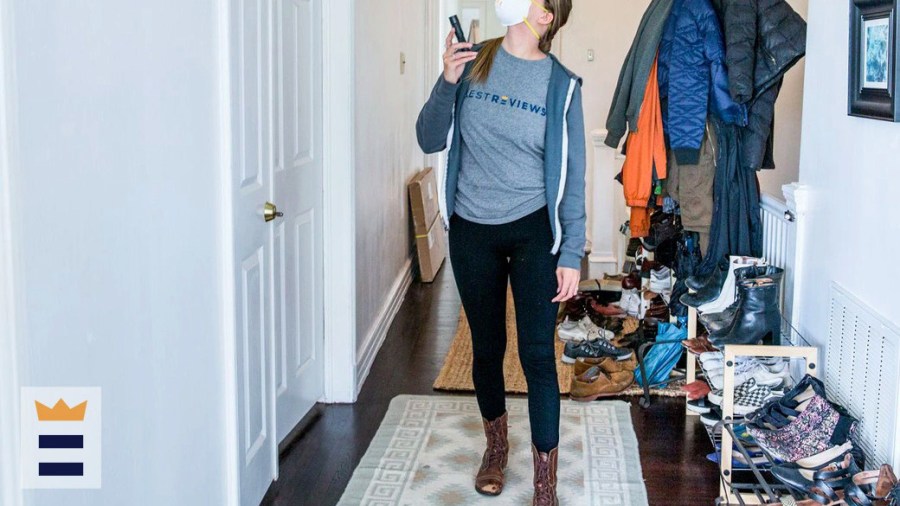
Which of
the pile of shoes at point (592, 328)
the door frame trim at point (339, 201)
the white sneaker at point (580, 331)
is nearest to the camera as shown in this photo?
the door frame trim at point (339, 201)

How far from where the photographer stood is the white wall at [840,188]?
2.48 metres

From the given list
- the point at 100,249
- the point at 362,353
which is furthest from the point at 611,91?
the point at 100,249

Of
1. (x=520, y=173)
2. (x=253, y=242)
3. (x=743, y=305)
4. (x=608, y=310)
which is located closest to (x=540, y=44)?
(x=520, y=173)

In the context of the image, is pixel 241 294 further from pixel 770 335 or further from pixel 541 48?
pixel 770 335

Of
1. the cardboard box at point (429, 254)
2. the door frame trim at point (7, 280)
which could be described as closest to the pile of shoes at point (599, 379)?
the cardboard box at point (429, 254)

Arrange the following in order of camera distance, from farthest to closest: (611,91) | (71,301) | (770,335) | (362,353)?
1. (611,91)
2. (362,353)
3. (770,335)
4. (71,301)

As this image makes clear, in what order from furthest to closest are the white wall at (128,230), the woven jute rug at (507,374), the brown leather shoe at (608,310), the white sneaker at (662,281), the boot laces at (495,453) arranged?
the brown leather shoe at (608,310) < the white sneaker at (662,281) < the woven jute rug at (507,374) < the boot laces at (495,453) < the white wall at (128,230)

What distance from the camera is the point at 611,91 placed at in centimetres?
739

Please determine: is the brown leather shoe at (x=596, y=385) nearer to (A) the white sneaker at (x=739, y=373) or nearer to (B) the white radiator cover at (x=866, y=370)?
(A) the white sneaker at (x=739, y=373)

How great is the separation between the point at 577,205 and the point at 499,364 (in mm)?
541

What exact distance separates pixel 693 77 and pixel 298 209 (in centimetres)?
155

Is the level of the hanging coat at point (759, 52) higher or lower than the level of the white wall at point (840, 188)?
higher

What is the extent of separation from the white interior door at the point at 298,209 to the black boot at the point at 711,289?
1360 millimetres

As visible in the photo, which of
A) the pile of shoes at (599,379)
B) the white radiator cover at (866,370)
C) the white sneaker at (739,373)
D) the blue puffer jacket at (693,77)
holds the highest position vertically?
the blue puffer jacket at (693,77)
